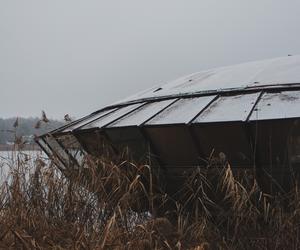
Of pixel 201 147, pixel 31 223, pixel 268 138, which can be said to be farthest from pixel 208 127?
pixel 31 223

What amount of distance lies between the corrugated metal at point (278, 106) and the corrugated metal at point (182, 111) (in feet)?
2.55

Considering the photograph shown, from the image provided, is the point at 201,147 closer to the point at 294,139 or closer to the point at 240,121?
the point at 240,121

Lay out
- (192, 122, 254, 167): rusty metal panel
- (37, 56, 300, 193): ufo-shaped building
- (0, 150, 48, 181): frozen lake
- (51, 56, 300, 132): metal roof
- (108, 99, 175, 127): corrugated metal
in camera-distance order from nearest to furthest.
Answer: (37, 56, 300, 193): ufo-shaped building
(192, 122, 254, 167): rusty metal panel
(51, 56, 300, 132): metal roof
(0, 150, 48, 181): frozen lake
(108, 99, 175, 127): corrugated metal

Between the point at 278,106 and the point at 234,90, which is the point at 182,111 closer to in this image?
the point at 234,90

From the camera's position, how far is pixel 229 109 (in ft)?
21.1

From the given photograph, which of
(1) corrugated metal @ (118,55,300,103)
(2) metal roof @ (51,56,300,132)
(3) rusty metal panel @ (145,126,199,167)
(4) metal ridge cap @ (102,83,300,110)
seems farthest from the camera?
(1) corrugated metal @ (118,55,300,103)

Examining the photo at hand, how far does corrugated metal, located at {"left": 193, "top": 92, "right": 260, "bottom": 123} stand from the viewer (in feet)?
20.2

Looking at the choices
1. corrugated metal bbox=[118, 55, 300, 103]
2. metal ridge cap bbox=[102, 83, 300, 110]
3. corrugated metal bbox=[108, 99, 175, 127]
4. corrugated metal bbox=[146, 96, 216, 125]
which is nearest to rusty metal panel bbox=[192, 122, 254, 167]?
corrugated metal bbox=[146, 96, 216, 125]

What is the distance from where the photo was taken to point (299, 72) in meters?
7.47

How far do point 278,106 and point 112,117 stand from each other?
265 centimetres

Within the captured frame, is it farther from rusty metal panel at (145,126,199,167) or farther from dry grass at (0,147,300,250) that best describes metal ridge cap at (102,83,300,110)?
dry grass at (0,147,300,250)

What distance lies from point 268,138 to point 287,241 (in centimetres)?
135

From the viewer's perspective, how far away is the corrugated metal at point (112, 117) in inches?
297

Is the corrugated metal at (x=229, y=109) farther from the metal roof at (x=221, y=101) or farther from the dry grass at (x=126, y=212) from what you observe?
the dry grass at (x=126, y=212)
